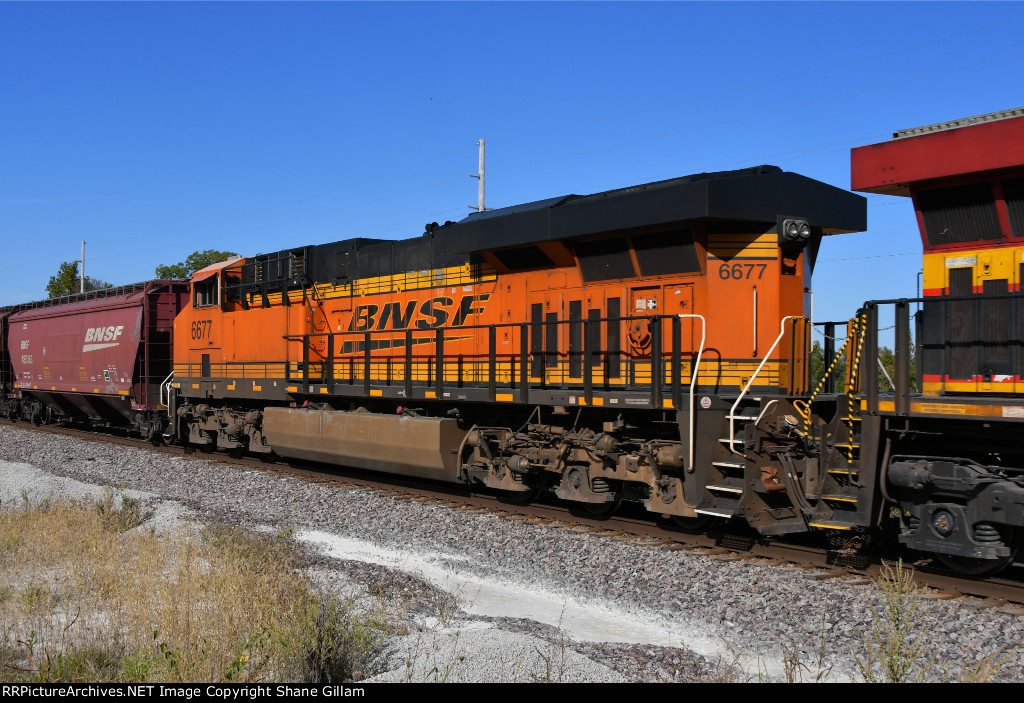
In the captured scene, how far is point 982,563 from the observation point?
660 centimetres

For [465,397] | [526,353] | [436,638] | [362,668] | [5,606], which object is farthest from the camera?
[465,397]

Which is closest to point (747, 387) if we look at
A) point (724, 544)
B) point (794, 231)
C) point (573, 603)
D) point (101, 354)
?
point (724, 544)

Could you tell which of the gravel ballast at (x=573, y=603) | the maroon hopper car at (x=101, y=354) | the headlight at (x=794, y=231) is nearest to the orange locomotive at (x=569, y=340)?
the headlight at (x=794, y=231)

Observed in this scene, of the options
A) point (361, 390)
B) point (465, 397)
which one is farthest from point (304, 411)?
point (465, 397)

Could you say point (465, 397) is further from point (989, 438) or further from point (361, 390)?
point (989, 438)

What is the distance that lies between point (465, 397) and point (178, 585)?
505cm

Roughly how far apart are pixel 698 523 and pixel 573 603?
2.47 meters

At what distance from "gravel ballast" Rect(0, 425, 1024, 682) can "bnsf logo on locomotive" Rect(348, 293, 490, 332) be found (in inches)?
103

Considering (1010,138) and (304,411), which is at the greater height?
(1010,138)

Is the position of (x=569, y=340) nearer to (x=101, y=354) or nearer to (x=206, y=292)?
(x=206, y=292)

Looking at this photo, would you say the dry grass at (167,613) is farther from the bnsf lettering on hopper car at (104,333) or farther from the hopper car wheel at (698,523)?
the bnsf lettering on hopper car at (104,333)

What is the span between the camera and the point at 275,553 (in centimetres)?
762

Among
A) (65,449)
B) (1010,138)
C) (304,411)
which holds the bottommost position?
(65,449)

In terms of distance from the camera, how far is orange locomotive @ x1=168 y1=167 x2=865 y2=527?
8.41 metres
